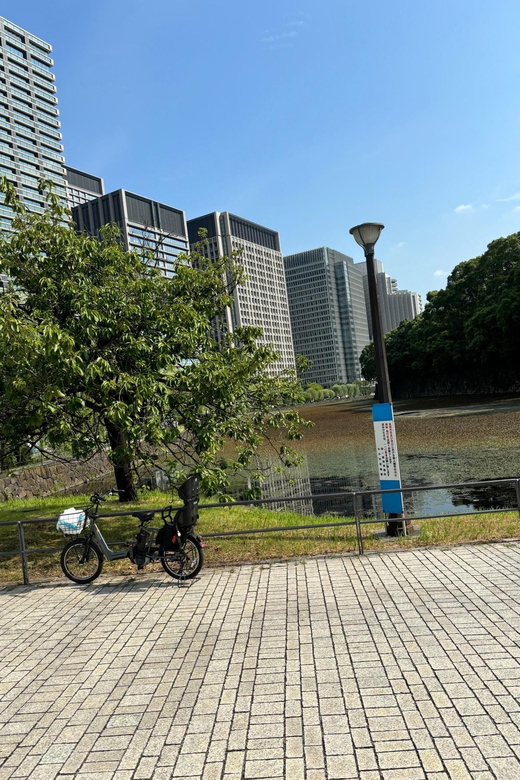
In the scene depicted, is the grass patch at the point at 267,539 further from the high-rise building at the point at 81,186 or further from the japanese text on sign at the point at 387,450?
the high-rise building at the point at 81,186

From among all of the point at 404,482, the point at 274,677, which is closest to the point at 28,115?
the point at 404,482

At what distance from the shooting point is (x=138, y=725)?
4195 mm

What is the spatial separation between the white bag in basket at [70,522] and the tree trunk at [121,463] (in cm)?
130

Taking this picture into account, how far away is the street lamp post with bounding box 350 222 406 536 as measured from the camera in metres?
9.42

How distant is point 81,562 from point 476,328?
52834mm

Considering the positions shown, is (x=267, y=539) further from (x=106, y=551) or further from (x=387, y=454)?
(x=106, y=551)

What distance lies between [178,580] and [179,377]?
3.25m

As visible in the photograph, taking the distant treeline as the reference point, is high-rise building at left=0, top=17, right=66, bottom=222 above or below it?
above

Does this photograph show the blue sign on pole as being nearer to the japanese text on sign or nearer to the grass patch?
the japanese text on sign

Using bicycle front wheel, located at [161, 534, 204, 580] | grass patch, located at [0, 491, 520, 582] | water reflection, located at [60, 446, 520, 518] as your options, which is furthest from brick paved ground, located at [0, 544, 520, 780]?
water reflection, located at [60, 446, 520, 518]

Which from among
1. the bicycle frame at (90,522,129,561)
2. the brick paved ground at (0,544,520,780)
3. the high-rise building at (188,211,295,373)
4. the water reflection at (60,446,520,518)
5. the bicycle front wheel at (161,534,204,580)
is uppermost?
the high-rise building at (188,211,295,373)

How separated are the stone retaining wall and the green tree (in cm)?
984

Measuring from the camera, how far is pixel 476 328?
54.8 metres

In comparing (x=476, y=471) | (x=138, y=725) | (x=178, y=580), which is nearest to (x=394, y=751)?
(x=138, y=725)
